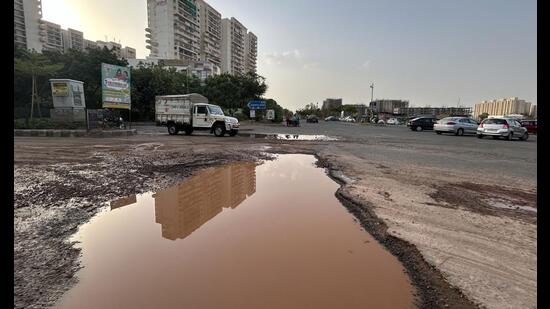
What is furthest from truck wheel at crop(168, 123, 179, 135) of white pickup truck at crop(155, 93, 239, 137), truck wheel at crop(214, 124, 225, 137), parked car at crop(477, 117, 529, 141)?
parked car at crop(477, 117, 529, 141)

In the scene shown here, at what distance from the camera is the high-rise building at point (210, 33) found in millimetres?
106000

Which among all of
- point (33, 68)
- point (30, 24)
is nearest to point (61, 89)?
point (33, 68)

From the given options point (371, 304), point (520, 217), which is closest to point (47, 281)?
point (371, 304)

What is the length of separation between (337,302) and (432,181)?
552 cm

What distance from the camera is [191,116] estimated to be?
20.2 meters

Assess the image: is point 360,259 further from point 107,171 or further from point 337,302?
point 107,171

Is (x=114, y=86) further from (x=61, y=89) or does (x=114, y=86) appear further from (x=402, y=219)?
(x=402, y=219)

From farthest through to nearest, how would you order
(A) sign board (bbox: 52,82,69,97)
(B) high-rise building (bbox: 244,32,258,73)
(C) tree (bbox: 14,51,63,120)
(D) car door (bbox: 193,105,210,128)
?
(B) high-rise building (bbox: 244,32,258,73) < (C) tree (bbox: 14,51,63,120) < (A) sign board (bbox: 52,82,69,97) < (D) car door (bbox: 193,105,210,128)

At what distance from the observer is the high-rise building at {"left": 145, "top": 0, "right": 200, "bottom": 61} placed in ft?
294

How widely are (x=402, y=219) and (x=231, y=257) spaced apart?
259 cm

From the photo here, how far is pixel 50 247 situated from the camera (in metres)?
3.39

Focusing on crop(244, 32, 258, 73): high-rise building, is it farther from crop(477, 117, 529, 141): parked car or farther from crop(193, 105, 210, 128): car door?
crop(477, 117, 529, 141): parked car

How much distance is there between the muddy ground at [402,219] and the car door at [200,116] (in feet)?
35.4

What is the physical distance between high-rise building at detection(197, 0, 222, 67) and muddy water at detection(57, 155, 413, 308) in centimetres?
10483
